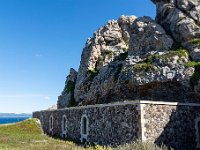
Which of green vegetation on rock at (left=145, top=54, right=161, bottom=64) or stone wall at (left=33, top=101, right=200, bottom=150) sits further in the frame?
green vegetation on rock at (left=145, top=54, right=161, bottom=64)

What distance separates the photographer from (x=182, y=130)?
22.8 metres

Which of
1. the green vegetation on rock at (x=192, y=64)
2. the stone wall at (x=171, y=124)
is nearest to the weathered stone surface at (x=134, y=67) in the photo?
the green vegetation on rock at (x=192, y=64)

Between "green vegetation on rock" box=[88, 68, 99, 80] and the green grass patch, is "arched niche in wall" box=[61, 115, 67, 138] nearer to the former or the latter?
"green vegetation on rock" box=[88, 68, 99, 80]

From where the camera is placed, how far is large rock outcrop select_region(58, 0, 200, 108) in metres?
27.5

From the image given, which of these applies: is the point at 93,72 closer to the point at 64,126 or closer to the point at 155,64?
the point at 64,126

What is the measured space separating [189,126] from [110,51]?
24.2 metres

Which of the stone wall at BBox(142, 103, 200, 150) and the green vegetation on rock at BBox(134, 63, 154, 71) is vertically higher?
the green vegetation on rock at BBox(134, 63, 154, 71)

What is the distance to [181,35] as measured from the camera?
105 ft

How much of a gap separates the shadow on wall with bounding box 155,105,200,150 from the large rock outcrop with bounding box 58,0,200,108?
10.4 feet

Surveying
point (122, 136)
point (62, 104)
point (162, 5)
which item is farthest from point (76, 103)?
point (122, 136)

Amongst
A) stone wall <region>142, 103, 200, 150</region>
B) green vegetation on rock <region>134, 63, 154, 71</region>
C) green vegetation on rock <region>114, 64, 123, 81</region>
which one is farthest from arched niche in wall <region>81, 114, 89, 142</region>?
stone wall <region>142, 103, 200, 150</region>

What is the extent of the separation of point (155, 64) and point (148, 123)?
9303 mm

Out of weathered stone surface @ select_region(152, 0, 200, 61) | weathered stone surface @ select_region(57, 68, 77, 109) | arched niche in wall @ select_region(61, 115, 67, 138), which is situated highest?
weathered stone surface @ select_region(152, 0, 200, 61)

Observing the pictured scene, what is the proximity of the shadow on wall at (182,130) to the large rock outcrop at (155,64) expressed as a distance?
316 cm
